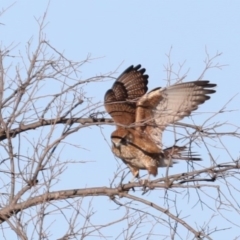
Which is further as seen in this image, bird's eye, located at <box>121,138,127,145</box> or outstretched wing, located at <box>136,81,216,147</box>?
bird's eye, located at <box>121,138,127,145</box>

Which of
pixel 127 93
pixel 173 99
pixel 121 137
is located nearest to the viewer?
pixel 173 99

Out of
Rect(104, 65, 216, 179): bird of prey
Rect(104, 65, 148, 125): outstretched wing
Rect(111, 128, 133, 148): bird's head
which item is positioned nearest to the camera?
Rect(104, 65, 216, 179): bird of prey

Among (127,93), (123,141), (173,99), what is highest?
(127,93)

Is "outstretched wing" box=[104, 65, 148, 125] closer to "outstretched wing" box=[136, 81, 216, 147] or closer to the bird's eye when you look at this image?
"outstretched wing" box=[136, 81, 216, 147]

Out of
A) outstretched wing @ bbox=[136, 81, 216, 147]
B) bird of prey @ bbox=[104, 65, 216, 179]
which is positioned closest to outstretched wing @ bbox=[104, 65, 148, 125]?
bird of prey @ bbox=[104, 65, 216, 179]

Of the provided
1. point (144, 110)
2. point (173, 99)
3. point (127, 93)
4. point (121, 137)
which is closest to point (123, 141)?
point (121, 137)

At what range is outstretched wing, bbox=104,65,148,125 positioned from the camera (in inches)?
314

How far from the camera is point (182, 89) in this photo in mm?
7828

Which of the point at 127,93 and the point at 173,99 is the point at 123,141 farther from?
the point at 173,99

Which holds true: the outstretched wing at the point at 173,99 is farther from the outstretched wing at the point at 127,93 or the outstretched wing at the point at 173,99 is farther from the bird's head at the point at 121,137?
the bird's head at the point at 121,137

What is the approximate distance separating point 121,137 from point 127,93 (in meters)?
0.47

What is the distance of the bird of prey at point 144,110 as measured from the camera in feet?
25.0

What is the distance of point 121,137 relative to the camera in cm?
860

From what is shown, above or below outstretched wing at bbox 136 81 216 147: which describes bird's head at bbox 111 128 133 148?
above
